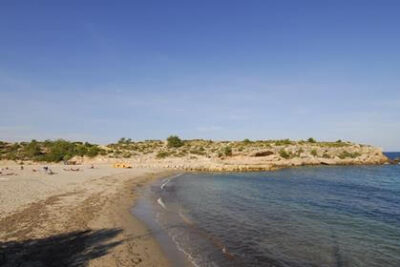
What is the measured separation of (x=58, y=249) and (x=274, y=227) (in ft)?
40.1

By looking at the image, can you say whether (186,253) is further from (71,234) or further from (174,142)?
(174,142)

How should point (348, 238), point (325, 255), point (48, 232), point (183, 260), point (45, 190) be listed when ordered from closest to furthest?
point (183, 260) < point (325, 255) < point (48, 232) < point (348, 238) < point (45, 190)

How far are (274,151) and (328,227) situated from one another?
6228 centimetres

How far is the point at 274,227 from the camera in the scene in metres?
19.6

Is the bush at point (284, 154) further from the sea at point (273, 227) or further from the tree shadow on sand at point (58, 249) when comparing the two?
the tree shadow on sand at point (58, 249)

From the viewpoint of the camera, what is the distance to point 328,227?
19.8m

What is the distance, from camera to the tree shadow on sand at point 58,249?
11.9 meters

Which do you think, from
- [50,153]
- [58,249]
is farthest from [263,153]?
[58,249]

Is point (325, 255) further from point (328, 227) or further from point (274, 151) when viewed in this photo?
point (274, 151)

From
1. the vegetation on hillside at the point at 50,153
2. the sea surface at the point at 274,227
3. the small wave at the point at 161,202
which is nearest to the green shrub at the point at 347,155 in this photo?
the sea surface at the point at 274,227

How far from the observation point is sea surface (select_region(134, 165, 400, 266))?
14297mm

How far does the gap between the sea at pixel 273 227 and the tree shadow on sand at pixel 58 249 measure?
3.06 m

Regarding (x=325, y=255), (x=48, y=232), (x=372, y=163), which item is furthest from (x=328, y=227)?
(x=372, y=163)

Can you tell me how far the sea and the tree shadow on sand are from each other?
3.06 m
